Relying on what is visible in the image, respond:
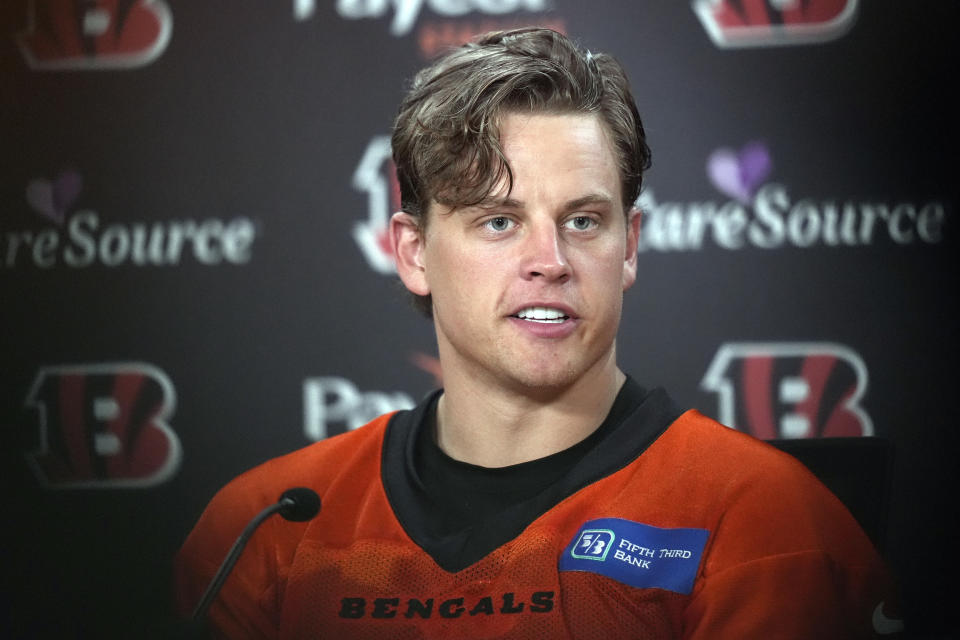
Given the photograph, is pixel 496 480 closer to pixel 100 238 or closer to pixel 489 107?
pixel 489 107

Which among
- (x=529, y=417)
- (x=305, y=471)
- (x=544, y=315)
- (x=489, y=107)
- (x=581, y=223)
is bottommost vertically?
(x=305, y=471)

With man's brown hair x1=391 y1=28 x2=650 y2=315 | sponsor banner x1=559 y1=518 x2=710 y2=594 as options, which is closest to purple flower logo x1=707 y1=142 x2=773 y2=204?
man's brown hair x1=391 y1=28 x2=650 y2=315

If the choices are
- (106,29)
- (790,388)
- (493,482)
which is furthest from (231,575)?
(106,29)

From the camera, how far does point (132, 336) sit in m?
2.53

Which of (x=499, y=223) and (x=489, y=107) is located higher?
(x=489, y=107)

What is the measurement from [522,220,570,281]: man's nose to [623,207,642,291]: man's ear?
19 cm

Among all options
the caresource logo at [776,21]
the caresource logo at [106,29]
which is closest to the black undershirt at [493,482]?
the caresource logo at [776,21]

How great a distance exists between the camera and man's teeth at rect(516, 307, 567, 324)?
155cm

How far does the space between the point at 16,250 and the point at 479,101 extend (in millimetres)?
1410

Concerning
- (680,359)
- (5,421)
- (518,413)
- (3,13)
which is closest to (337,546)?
→ (518,413)

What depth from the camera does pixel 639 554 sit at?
1.44 m

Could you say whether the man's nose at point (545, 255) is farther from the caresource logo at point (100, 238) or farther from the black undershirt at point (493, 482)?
the caresource logo at point (100, 238)

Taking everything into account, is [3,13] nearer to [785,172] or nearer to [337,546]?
[337,546]

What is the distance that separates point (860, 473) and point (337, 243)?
1.33 meters
